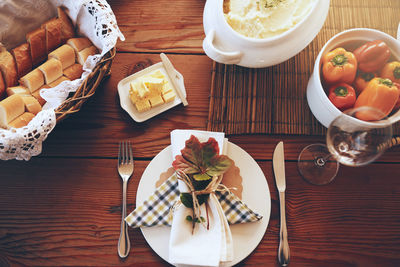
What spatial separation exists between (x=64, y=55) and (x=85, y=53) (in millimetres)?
52

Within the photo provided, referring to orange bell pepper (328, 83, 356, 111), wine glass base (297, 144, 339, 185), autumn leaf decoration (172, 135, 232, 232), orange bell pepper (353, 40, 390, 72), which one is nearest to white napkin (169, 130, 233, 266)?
autumn leaf decoration (172, 135, 232, 232)

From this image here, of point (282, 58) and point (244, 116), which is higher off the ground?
point (282, 58)

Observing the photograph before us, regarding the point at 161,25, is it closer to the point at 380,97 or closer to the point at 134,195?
the point at 134,195

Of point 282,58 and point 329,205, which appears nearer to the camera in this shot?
point 282,58

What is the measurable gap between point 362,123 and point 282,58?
226 millimetres

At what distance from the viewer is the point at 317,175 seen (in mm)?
845

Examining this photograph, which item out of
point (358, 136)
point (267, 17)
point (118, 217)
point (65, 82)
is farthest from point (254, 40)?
point (118, 217)

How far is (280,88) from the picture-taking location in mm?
870

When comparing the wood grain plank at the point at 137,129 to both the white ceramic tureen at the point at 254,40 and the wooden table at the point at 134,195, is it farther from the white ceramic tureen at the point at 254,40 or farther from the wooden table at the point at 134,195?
the white ceramic tureen at the point at 254,40

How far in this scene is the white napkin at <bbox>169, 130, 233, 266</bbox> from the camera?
725mm

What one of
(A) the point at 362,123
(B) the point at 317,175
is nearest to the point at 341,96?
(A) the point at 362,123

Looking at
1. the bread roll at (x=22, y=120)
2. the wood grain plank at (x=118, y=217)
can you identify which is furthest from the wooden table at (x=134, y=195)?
the bread roll at (x=22, y=120)

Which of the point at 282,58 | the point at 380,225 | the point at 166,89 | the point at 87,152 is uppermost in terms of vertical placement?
the point at 282,58

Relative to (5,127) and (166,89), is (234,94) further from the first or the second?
(5,127)
